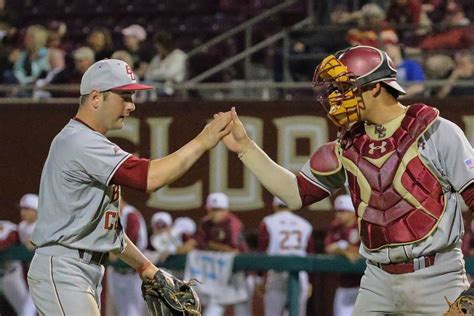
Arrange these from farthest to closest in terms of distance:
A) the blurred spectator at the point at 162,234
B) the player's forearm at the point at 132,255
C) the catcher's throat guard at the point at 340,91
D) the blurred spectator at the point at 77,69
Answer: the blurred spectator at the point at 77,69 < the blurred spectator at the point at 162,234 < the player's forearm at the point at 132,255 < the catcher's throat guard at the point at 340,91

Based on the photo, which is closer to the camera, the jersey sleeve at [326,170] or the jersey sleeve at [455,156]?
the jersey sleeve at [455,156]

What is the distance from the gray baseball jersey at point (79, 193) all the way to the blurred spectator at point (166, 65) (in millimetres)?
7080

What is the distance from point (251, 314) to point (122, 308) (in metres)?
1.42

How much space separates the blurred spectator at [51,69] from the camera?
13.5m

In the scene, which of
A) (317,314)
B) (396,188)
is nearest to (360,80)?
(396,188)

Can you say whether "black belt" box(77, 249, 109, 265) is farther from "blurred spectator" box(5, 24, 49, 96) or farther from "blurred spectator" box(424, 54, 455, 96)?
"blurred spectator" box(5, 24, 49, 96)

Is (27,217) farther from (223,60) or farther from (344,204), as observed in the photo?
(223,60)

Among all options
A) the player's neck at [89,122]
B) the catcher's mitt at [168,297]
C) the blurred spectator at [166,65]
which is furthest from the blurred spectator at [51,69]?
the player's neck at [89,122]

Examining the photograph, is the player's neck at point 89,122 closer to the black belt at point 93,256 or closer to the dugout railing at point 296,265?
the black belt at point 93,256

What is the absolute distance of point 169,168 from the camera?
18.3 ft

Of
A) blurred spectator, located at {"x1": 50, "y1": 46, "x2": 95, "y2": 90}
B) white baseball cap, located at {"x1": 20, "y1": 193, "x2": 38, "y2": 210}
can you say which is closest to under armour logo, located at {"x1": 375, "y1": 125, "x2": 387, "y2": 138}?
white baseball cap, located at {"x1": 20, "y1": 193, "x2": 38, "y2": 210}

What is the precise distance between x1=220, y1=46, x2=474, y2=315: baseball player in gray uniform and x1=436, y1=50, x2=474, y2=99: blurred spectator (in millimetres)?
6442

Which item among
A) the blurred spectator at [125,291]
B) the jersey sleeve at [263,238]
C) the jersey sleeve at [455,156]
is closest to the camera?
the jersey sleeve at [455,156]

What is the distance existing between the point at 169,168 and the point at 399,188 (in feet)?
3.48
